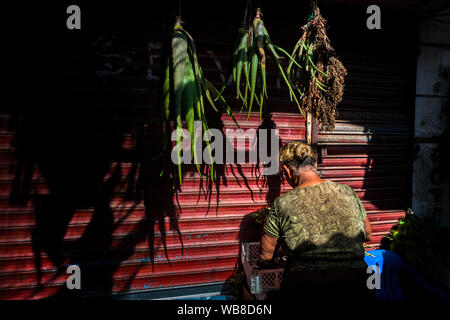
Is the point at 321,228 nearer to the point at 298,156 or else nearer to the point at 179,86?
the point at 298,156

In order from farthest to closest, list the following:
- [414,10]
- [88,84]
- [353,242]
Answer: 1. [414,10]
2. [88,84]
3. [353,242]

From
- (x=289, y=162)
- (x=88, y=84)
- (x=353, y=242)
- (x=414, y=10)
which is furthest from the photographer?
(x=414, y=10)

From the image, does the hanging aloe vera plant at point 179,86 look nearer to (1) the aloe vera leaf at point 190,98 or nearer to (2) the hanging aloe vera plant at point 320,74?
(1) the aloe vera leaf at point 190,98

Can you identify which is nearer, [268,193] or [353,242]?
[353,242]

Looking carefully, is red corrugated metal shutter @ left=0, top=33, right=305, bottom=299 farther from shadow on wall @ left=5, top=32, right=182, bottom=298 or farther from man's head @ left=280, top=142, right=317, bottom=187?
man's head @ left=280, top=142, right=317, bottom=187

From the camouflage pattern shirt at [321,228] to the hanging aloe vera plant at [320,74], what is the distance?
3.12ft

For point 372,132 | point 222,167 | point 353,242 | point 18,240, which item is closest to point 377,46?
point 372,132

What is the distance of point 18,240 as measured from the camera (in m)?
2.66

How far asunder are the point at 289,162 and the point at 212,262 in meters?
2.03

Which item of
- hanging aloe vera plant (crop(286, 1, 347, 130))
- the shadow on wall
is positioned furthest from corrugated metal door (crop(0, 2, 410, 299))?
Result: hanging aloe vera plant (crop(286, 1, 347, 130))

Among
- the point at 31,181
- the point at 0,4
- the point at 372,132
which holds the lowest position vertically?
the point at 31,181

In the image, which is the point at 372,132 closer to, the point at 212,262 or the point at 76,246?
the point at 212,262

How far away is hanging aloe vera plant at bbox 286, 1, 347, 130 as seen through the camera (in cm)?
229

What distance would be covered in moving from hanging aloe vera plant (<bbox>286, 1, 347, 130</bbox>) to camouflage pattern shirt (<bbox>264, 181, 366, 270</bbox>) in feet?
3.12
